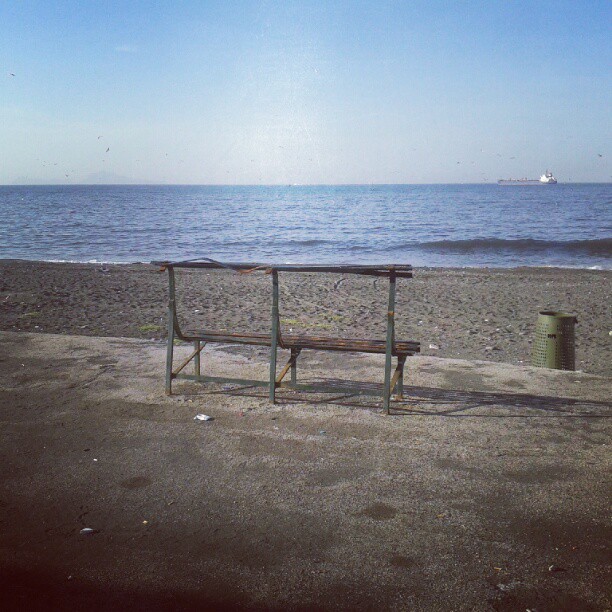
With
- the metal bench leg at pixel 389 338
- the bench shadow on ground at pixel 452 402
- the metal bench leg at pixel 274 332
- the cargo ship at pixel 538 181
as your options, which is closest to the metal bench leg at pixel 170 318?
the bench shadow on ground at pixel 452 402

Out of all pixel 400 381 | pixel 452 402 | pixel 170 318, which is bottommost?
pixel 452 402

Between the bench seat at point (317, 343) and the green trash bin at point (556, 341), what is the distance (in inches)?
83.3

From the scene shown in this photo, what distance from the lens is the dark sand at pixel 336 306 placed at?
8.62 meters

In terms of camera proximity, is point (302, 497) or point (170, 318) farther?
point (170, 318)

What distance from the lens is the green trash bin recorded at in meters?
6.31

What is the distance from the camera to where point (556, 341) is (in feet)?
20.7

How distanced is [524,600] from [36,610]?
7.07ft

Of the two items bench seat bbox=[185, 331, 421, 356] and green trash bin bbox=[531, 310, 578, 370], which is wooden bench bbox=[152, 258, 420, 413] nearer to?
bench seat bbox=[185, 331, 421, 356]

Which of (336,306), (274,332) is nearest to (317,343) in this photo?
(274,332)

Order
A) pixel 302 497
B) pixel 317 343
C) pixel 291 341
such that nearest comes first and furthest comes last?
1. pixel 302 497
2. pixel 317 343
3. pixel 291 341

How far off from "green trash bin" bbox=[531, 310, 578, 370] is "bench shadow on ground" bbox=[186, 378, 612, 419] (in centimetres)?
121

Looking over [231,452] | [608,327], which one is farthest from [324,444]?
[608,327]

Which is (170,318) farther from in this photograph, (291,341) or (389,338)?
(389,338)

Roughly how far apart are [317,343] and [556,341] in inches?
115
